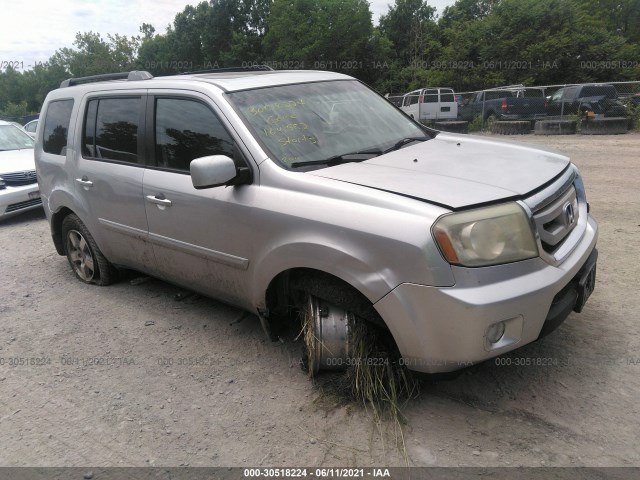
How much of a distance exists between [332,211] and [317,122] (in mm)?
990

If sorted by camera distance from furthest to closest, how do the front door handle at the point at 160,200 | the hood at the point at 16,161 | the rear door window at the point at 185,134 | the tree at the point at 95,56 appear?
the tree at the point at 95,56
the hood at the point at 16,161
the front door handle at the point at 160,200
the rear door window at the point at 185,134

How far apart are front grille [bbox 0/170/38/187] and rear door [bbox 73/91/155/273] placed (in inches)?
178

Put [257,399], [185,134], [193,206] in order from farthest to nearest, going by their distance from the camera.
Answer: [185,134], [193,206], [257,399]

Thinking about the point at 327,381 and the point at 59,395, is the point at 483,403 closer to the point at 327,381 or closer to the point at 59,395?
the point at 327,381

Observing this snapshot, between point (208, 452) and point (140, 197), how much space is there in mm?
1990

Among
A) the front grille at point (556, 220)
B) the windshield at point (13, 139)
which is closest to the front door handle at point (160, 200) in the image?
the front grille at point (556, 220)

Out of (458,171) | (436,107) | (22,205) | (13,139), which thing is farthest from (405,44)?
(458,171)

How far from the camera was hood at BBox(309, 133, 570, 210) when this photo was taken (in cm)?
260

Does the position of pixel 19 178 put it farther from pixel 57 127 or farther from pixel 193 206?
pixel 193 206

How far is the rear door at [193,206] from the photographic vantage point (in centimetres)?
326

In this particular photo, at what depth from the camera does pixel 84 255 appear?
5.07m

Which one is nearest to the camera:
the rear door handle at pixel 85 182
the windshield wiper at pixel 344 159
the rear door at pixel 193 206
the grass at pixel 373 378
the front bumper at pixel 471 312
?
the front bumper at pixel 471 312

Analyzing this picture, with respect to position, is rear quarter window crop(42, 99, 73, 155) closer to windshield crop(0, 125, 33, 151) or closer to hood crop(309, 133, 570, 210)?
hood crop(309, 133, 570, 210)

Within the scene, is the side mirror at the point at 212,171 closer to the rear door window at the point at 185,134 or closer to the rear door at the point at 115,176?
the rear door window at the point at 185,134
